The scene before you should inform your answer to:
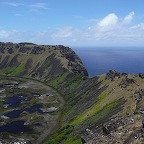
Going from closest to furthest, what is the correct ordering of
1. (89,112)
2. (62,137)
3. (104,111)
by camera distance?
(62,137) < (104,111) < (89,112)

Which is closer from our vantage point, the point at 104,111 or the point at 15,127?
the point at 104,111

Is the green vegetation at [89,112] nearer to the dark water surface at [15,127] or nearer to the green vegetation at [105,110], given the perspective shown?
the green vegetation at [105,110]

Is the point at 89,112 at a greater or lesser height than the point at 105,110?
lesser

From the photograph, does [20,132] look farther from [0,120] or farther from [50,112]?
[50,112]

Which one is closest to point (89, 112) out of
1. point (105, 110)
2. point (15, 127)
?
point (105, 110)

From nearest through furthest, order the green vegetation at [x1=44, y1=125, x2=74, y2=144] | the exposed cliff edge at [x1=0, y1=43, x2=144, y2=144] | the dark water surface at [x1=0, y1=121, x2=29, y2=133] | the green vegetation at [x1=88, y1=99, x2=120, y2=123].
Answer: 1. the exposed cliff edge at [x1=0, y1=43, x2=144, y2=144]
2. the green vegetation at [x1=44, y1=125, x2=74, y2=144]
3. the green vegetation at [x1=88, y1=99, x2=120, y2=123]
4. the dark water surface at [x1=0, y1=121, x2=29, y2=133]

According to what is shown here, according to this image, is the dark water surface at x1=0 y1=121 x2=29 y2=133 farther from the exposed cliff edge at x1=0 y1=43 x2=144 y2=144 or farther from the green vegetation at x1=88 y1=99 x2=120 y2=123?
the green vegetation at x1=88 y1=99 x2=120 y2=123

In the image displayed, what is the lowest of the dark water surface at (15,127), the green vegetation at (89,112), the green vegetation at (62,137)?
the dark water surface at (15,127)

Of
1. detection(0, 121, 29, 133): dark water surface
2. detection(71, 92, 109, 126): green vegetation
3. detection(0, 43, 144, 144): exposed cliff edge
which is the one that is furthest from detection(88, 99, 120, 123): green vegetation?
detection(0, 121, 29, 133): dark water surface

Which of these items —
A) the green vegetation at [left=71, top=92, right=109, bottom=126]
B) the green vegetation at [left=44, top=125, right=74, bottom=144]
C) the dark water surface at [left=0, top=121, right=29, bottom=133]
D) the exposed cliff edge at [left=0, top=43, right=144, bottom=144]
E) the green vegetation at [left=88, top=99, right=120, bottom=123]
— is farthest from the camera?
the green vegetation at [left=71, top=92, right=109, bottom=126]

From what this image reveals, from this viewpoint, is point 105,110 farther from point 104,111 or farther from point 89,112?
point 89,112

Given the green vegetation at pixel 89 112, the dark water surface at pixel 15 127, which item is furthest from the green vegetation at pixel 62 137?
the dark water surface at pixel 15 127
